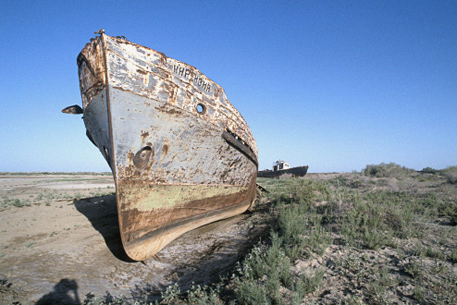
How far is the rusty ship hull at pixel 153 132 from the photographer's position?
313 cm

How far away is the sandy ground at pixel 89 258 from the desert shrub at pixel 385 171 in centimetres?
1122

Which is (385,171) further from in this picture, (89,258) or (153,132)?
(89,258)

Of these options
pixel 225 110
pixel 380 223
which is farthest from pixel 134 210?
pixel 380 223

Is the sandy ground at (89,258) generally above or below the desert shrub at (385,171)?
below

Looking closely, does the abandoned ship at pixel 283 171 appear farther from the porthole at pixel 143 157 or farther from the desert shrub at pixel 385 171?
the porthole at pixel 143 157

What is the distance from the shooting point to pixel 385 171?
1335 centimetres

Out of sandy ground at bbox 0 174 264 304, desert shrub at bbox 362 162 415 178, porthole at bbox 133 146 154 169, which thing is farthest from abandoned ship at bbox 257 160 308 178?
porthole at bbox 133 146 154 169

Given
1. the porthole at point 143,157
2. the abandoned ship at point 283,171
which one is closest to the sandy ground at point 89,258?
the porthole at point 143,157

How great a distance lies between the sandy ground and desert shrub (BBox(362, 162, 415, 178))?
36.8 feet

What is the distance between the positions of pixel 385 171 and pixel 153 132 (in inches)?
581

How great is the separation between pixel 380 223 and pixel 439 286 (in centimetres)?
169

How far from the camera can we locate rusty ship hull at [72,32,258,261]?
10.3 feet

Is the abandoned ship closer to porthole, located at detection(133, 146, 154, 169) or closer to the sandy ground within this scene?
the sandy ground

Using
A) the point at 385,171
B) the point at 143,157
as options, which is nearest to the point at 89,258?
the point at 143,157
